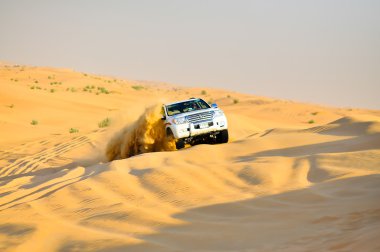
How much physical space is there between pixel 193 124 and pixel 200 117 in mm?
303

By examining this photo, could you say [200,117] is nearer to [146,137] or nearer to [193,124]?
[193,124]

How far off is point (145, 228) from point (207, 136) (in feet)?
25.2

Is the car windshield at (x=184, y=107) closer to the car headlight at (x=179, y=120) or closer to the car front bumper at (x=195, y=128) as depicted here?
the car headlight at (x=179, y=120)

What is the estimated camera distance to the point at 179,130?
42.3 ft

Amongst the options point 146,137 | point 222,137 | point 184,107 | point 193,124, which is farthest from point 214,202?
point 146,137

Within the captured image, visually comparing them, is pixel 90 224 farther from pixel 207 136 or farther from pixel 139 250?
pixel 207 136

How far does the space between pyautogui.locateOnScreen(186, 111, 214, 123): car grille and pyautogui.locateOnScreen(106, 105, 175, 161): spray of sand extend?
3.78ft

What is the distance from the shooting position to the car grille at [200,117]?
13023 mm

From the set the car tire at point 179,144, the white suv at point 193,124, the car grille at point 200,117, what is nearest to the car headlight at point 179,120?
the white suv at point 193,124

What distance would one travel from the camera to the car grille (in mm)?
13023

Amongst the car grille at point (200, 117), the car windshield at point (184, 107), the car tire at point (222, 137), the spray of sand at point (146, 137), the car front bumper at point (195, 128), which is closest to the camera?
the car front bumper at point (195, 128)

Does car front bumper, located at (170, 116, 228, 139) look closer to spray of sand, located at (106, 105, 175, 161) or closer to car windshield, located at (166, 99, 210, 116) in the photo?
car windshield, located at (166, 99, 210, 116)

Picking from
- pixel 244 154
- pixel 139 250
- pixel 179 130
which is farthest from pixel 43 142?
pixel 139 250

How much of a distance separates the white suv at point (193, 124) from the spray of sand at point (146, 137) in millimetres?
675
